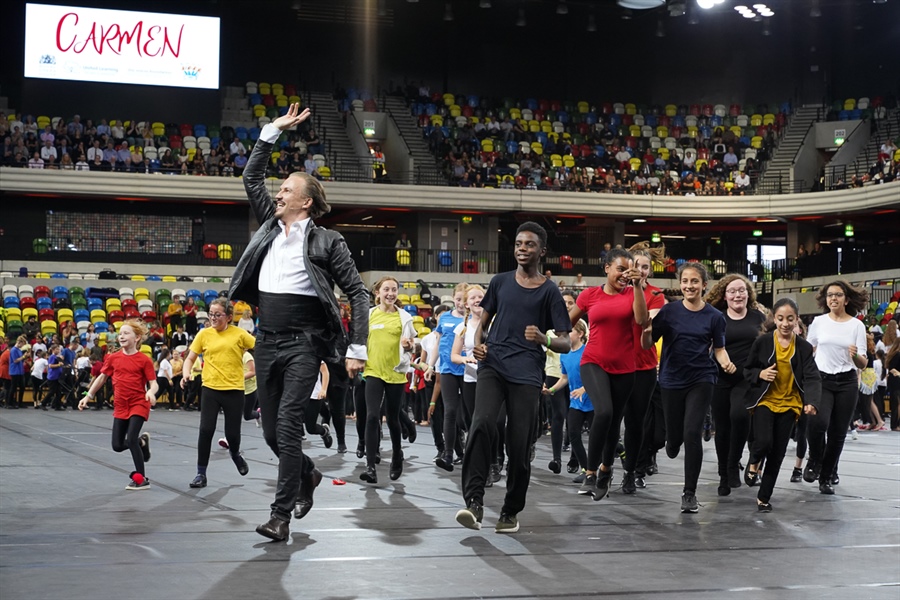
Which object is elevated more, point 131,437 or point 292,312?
point 292,312

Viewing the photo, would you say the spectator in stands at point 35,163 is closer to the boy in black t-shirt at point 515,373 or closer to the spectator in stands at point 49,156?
the spectator in stands at point 49,156

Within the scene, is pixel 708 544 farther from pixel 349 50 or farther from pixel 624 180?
pixel 349 50

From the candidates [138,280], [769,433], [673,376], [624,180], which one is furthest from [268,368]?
[624,180]

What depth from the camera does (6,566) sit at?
6.02 meters

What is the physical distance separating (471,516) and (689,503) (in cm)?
228

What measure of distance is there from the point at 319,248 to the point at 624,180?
121 ft

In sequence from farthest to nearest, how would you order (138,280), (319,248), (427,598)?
1. (138,280)
2. (319,248)
3. (427,598)

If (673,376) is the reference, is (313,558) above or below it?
below

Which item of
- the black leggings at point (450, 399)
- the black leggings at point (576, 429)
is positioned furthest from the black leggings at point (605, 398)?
the black leggings at point (450, 399)

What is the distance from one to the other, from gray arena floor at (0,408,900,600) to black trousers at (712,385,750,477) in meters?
0.39

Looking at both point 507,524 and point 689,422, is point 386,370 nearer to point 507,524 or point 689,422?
point 689,422

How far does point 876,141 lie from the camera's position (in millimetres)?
42594

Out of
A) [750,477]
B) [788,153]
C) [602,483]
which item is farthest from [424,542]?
[788,153]

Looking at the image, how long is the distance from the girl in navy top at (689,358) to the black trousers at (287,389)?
324cm
